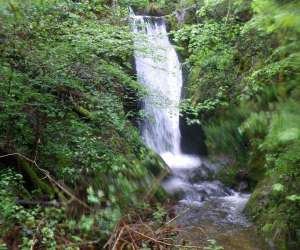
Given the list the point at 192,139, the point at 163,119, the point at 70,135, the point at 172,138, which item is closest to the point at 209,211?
the point at 70,135

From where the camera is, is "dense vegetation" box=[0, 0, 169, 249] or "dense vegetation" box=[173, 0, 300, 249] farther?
"dense vegetation" box=[0, 0, 169, 249]

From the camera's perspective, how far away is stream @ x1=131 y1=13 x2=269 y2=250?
6.45 meters

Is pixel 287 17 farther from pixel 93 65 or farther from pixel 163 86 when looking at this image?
pixel 163 86

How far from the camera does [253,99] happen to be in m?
7.81

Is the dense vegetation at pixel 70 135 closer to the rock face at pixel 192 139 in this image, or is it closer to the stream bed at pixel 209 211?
the stream bed at pixel 209 211

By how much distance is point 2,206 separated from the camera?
3.91m

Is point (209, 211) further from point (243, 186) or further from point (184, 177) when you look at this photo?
point (184, 177)

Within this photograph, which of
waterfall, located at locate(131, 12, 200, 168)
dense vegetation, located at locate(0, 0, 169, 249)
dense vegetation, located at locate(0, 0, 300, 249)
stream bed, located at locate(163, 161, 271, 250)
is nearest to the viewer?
dense vegetation, located at locate(0, 0, 300, 249)

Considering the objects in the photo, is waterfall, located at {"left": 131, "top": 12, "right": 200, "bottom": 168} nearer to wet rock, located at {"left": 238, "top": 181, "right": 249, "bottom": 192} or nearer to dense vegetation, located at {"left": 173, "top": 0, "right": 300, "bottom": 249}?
dense vegetation, located at {"left": 173, "top": 0, "right": 300, "bottom": 249}

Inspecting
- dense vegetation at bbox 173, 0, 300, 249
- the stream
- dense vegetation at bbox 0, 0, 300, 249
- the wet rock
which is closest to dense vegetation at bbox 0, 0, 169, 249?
dense vegetation at bbox 0, 0, 300, 249

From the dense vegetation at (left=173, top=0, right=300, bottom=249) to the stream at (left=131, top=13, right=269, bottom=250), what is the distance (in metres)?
0.40

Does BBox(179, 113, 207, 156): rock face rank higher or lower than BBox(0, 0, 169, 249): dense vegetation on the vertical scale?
higher

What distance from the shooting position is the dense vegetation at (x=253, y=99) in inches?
109

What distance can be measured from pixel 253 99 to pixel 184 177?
3601 millimetres
